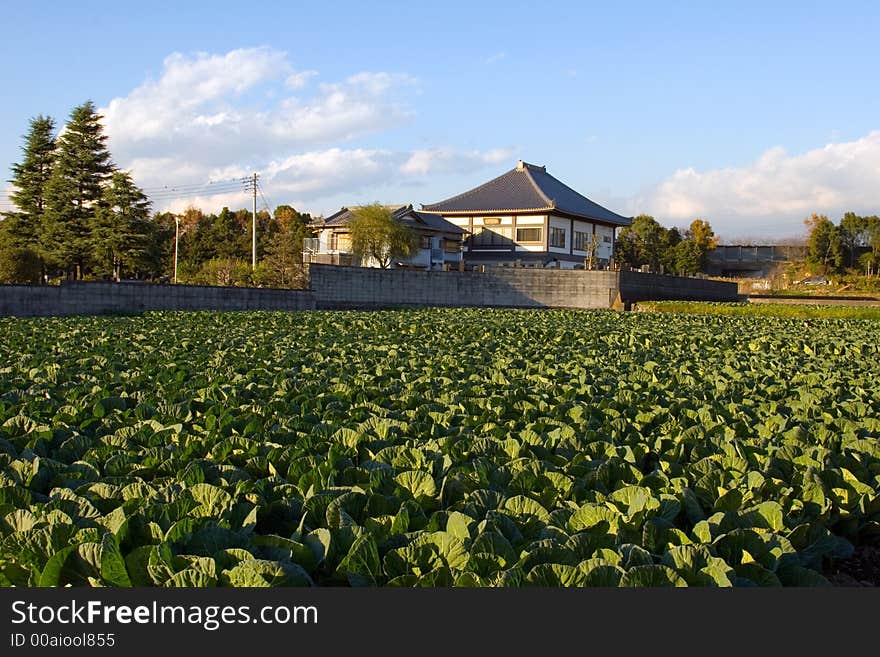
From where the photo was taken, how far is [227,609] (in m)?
2.15

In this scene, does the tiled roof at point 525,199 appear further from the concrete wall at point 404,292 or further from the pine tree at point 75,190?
the pine tree at point 75,190

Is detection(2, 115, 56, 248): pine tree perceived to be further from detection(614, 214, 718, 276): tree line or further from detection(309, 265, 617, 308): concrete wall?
detection(614, 214, 718, 276): tree line

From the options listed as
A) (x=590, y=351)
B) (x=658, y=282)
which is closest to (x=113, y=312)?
(x=590, y=351)

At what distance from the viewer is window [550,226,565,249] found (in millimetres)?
45750

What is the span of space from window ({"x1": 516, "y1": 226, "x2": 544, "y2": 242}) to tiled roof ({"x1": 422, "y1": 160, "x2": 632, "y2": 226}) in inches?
49.8

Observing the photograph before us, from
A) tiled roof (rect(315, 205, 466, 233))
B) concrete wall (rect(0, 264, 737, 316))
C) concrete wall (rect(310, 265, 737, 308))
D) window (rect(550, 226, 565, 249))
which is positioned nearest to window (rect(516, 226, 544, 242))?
window (rect(550, 226, 565, 249))

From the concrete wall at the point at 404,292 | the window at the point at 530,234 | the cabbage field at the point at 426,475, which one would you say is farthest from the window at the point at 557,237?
the cabbage field at the point at 426,475

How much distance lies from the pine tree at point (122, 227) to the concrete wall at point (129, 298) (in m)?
9.48

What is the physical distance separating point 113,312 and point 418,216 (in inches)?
1046

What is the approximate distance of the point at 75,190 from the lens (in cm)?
2998

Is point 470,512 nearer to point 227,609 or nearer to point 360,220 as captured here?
point 227,609

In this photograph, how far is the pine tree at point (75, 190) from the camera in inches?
1156

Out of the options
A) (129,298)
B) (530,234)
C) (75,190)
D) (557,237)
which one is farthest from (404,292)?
(557,237)

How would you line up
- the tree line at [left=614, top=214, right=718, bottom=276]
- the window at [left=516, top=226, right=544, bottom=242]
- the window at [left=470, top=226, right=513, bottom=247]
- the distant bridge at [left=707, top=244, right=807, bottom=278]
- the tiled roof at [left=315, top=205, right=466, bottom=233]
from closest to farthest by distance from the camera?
1. the tiled roof at [left=315, top=205, right=466, bottom=233]
2. the window at [left=516, top=226, right=544, bottom=242]
3. the window at [left=470, top=226, right=513, bottom=247]
4. the tree line at [left=614, top=214, right=718, bottom=276]
5. the distant bridge at [left=707, top=244, right=807, bottom=278]
